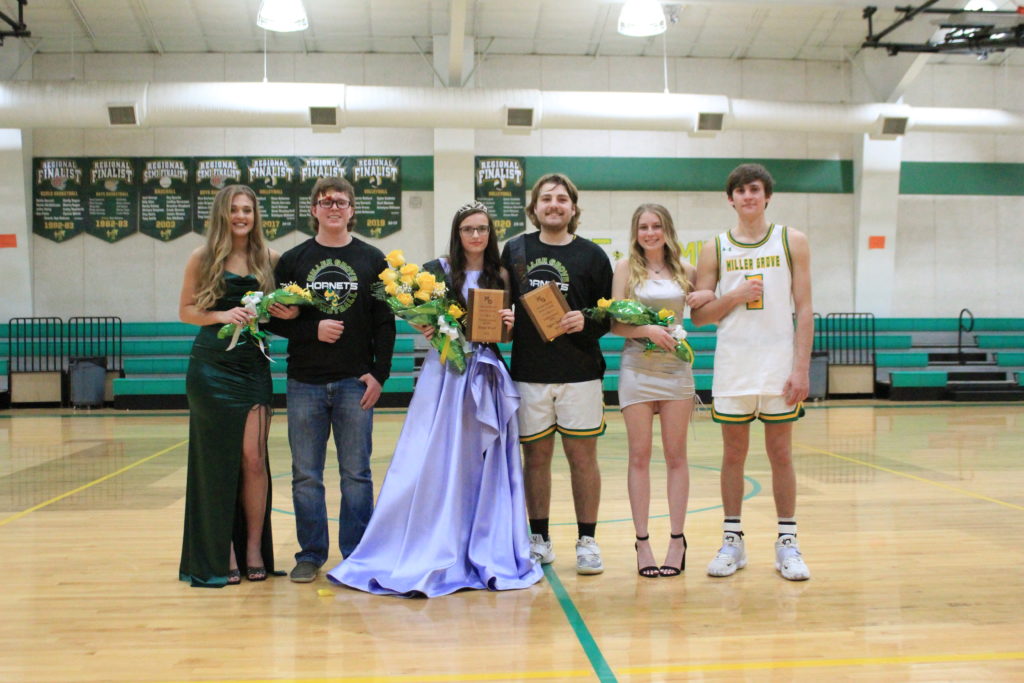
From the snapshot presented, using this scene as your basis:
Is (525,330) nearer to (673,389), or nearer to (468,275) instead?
(468,275)

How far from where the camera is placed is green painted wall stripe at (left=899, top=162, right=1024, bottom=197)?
13.5 m

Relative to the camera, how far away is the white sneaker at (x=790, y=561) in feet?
A: 11.0

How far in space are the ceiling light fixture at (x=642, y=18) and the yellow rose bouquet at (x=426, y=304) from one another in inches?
286

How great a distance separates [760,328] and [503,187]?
970 cm

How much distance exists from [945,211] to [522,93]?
7.33 metres

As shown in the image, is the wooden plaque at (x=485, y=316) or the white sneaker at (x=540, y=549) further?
the white sneaker at (x=540, y=549)

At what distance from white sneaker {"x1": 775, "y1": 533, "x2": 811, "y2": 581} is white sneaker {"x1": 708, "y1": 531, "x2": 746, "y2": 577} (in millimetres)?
147

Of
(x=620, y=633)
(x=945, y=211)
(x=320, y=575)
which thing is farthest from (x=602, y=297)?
(x=945, y=211)

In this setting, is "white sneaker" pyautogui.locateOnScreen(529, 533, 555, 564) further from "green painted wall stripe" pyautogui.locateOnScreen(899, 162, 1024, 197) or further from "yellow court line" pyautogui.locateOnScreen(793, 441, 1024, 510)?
"green painted wall stripe" pyautogui.locateOnScreen(899, 162, 1024, 197)

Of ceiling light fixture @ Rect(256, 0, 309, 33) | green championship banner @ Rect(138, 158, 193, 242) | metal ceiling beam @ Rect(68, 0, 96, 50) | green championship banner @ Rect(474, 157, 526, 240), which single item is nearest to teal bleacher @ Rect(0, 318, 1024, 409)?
green championship banner @ Rect(138, 158, 193, 242)

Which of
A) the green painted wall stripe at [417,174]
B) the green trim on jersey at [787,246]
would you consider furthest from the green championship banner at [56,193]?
the green trim on jersey at [787,246]

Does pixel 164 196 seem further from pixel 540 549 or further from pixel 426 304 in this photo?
pixel 540 549

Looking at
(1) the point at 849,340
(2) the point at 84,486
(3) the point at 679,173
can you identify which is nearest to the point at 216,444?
(2) the point at 84,486

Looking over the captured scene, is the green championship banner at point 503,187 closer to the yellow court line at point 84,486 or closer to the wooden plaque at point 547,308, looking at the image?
the yellow court line at point 84,486
